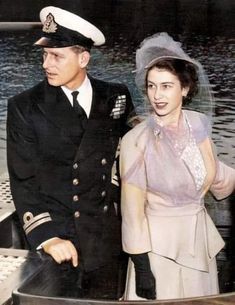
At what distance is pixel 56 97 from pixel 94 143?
0.14 meters

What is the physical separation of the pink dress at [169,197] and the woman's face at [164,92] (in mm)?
31

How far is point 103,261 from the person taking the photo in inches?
63.4

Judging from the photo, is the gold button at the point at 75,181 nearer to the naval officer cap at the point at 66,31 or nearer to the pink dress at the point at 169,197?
the pink dress at the point at 169,197

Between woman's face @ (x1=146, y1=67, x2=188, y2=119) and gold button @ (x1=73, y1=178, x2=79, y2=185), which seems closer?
woman's face @ (x1=146, y1=67, x2=188, y2=119)

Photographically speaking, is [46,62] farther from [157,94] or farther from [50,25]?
[157,94]

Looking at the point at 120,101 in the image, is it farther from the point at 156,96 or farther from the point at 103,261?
the point at 103,261

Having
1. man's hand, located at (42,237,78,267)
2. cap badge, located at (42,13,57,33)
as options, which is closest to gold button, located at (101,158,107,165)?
man's hand, located at (42,237,78,267)

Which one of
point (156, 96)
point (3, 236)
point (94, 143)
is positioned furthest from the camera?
point (3, 236)

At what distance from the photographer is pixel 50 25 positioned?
1529 millimetres

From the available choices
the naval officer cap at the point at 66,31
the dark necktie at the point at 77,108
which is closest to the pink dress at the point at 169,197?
the dark necktie at the point at 77,108

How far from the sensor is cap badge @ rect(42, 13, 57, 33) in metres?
1.53

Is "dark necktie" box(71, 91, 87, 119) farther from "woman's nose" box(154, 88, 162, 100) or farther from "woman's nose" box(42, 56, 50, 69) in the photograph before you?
"woman's nose" box(154, 88, 162, 100)

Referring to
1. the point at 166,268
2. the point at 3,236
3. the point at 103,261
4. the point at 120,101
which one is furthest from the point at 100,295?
the point at 120,101

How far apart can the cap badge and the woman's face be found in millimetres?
252
